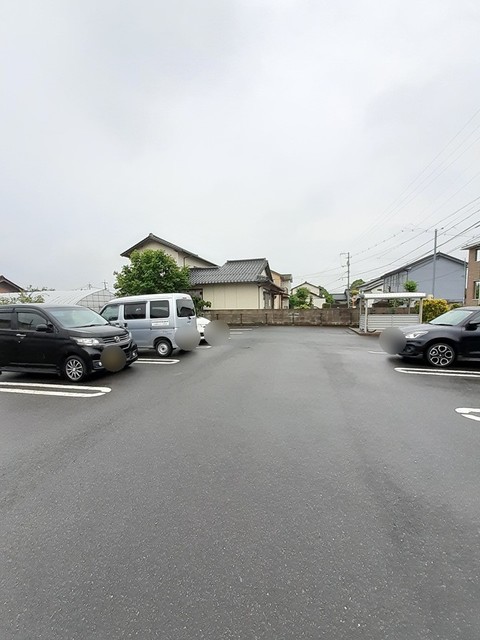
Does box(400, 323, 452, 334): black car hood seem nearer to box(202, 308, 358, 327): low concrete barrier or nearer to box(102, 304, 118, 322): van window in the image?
box(102, 304, 118, 322): van window

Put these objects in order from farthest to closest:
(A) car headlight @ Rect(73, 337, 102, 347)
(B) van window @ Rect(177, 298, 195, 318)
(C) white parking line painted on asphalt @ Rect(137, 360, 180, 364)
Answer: (B) van window @ Rect(177, 298, 195, 318) < (C) white parking line painted on asphalt @ Rect(137, 360, 180, 364) < (A) car headlight @ Rect(73, 337, 102, 347)

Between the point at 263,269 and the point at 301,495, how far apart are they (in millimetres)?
21667

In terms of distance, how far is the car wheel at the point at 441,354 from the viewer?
6.75 meters

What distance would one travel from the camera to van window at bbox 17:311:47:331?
6.15 m

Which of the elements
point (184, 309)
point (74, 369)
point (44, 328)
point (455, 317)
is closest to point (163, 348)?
point (184, 309)

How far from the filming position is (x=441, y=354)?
679 cm

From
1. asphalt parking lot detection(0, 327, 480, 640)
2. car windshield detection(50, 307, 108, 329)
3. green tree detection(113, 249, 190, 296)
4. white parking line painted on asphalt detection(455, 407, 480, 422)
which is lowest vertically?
asphalt parking lot detection(0, 327, 480, 640)

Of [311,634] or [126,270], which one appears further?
[126,270]

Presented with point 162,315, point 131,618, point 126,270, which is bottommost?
point 131,618

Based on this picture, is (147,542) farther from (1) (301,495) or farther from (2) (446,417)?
(2) (446,417)

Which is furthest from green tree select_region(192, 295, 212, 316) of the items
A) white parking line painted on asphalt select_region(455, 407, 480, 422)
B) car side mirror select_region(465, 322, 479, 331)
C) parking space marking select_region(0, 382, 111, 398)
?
white parking line painted on asphalt select_region(455, 407, 480, 422)

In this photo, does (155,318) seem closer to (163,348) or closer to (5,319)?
(163,348)

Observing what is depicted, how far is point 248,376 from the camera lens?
6.27 metres

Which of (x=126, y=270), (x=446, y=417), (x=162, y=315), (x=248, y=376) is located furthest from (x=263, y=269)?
(x=446, y=417)
